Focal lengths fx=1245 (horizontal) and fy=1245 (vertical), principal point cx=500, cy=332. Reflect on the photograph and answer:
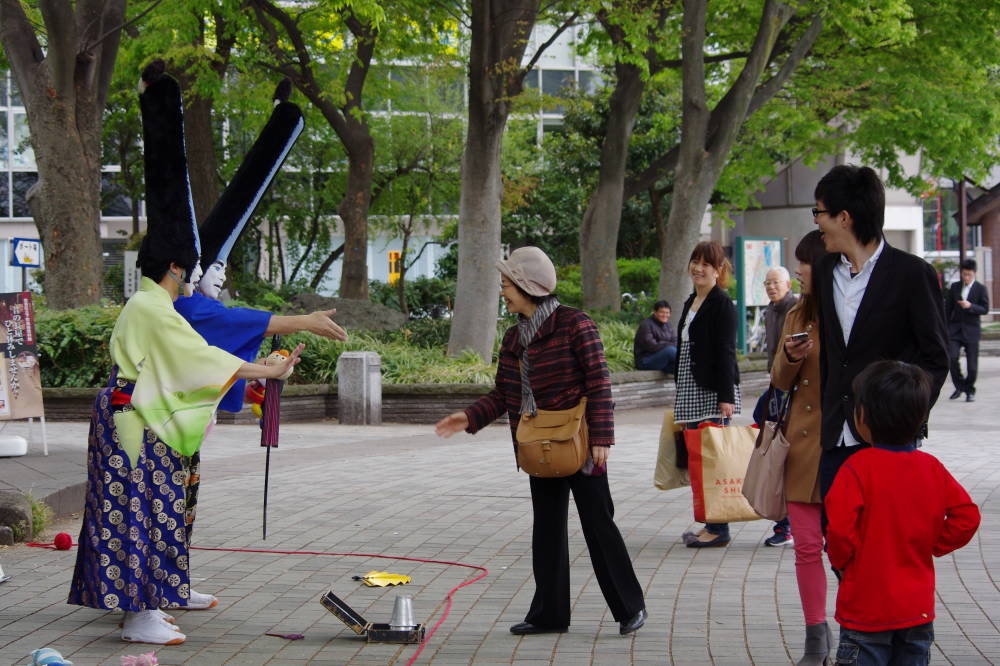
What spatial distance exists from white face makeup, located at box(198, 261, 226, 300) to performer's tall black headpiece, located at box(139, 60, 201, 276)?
198 millimetres

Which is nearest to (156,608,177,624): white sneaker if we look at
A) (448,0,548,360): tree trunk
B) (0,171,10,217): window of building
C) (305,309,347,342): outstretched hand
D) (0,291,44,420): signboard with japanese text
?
(305,309,347,342): outstretched hand

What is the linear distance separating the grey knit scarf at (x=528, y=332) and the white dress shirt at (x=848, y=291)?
1329 mm

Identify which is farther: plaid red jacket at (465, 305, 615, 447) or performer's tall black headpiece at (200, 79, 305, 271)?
performer's tall black headpiece at (200, 79, 305, 271)

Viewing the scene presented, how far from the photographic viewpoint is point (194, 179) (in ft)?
75.3

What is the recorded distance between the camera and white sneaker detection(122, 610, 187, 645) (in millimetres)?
5617

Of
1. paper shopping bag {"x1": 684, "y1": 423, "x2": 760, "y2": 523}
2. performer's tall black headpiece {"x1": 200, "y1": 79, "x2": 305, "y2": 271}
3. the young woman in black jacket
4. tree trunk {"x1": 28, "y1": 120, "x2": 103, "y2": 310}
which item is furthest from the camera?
tree trunk {"x1": 28, "y1": 120, "x2": 103, "y2": 310}

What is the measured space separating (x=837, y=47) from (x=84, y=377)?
50.6 feet

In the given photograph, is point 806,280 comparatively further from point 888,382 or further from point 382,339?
point 382,339

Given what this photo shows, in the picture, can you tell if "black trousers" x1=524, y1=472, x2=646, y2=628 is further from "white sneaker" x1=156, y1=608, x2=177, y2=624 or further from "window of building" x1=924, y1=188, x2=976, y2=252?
"window of building" x1=924, y1=188, x2=976, y2=252

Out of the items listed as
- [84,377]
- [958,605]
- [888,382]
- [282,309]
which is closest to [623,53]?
[282,309]

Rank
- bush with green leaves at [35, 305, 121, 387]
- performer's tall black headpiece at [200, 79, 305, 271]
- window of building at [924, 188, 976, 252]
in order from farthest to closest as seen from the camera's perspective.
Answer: window of building at [924, 188, 976, 252]
bush with green leaves at [35, 305, 121, 387]
performer's tall black headpiece at [200, 79, 305, 271]

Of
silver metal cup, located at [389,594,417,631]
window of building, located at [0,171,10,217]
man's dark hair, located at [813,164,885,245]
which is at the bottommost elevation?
silver metal cup, located at [389,594,417,631]

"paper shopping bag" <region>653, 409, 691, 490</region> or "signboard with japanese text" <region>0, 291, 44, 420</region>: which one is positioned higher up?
"signboard with japanese text" <region>0, 291, 44, 420</region>

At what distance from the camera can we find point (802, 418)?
5133 millimetres
